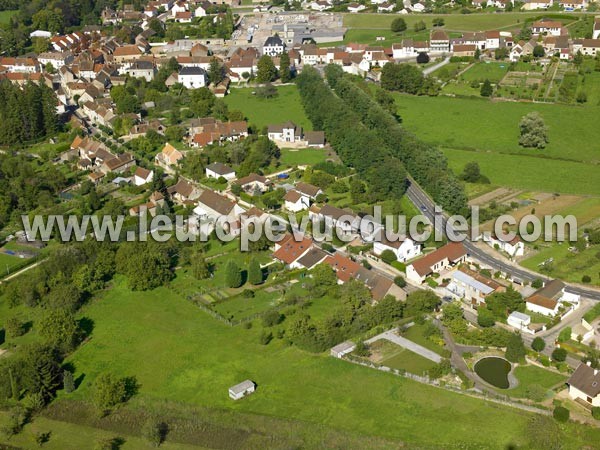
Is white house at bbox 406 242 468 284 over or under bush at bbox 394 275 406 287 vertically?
over

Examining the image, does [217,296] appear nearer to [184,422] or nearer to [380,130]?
[184,422]

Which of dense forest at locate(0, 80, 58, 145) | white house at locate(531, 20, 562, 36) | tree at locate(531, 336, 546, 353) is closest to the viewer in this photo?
tree at locate(531, 336, 546, 353)

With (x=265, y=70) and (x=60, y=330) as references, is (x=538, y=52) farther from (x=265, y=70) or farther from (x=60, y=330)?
(x=60, y=330)

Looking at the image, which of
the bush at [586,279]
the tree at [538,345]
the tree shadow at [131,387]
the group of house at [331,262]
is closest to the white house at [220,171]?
the group of house at [331,262]

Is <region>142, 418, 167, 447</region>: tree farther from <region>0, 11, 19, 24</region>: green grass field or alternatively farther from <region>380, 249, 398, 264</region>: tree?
<region>0, 11, 19, 24</region>: green grass field

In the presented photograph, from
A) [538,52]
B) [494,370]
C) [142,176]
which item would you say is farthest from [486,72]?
[494,370]

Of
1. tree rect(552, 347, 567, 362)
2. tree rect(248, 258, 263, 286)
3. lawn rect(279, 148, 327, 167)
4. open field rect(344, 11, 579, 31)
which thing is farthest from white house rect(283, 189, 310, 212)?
open field rect(344, 11, 579, 31)

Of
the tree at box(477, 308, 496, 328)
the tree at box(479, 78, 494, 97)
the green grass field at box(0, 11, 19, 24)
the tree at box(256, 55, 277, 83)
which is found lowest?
the tree at box(477, 308, 496, 328)
